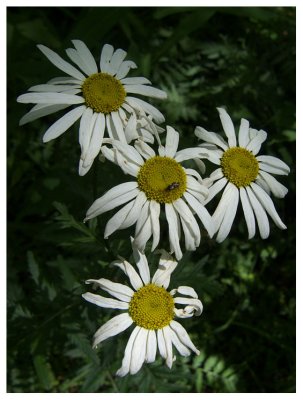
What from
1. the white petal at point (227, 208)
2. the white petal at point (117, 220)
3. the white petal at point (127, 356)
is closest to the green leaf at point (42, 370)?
the white petal at point (127, 356)

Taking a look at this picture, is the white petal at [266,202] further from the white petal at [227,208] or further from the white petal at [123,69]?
the white petal at [123,69]

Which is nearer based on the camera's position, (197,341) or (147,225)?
(147,225)

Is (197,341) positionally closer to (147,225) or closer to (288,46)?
(147,225)

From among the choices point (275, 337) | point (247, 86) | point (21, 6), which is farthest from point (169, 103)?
point (275, 337)

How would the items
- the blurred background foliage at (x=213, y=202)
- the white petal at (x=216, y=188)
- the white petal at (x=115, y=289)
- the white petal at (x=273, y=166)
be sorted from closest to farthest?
the white petal at (x=115, y=289) → the white petal at (x=216, y=188) → the white petal at (x=273, y=166) → the blurred background foliage at (x=213, y=202)

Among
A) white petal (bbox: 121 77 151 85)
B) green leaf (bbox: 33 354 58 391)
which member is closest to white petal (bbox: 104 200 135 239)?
white petal (bbox: 121 77 151 85)

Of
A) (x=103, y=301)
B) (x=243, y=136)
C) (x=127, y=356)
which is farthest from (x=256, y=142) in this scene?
(x=127, y=356)

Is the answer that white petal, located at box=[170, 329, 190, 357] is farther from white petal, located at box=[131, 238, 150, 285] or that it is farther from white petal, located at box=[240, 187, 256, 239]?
white petal, located at box=[240, 187, 256, 239]

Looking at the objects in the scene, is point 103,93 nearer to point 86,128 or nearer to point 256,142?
point 86,128
